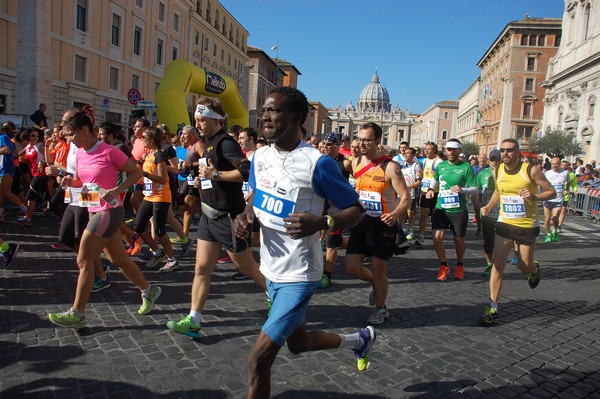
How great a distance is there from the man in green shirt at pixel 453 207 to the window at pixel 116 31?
26714 millimetres

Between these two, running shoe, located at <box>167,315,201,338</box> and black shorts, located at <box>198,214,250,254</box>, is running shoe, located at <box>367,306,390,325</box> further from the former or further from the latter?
running shoe, located at <box>167,315,201,338</box>

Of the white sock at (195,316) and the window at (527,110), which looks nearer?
the white sock at (195,316)

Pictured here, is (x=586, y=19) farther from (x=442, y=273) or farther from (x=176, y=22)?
(x=442, y=273)

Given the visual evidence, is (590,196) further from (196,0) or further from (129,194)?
(196,0)

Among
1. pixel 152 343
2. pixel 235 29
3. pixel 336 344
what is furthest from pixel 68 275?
pixel 235 29

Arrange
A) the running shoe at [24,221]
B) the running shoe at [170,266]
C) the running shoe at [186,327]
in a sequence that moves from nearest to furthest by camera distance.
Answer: the running shoe at [186,327]
the running shoe at [170,266]
the running shoe at [24,221]

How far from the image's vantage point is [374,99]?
194 m

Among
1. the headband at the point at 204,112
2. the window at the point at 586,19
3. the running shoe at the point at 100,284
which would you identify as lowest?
the running shoe at the point at 100,284

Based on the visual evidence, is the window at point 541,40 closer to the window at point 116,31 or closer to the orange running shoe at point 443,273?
the window at point 116,31

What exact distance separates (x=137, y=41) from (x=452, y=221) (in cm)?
3026

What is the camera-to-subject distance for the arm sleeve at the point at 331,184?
270 cm

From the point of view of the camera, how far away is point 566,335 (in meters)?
4.84

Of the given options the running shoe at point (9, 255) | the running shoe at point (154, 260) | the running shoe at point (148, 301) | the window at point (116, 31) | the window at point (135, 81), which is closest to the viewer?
the running shoe at point (148, 301)

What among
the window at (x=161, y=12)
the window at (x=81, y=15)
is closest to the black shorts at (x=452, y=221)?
the window at (x=81, y=15)
